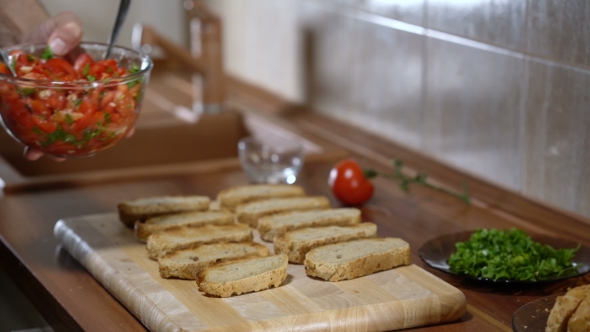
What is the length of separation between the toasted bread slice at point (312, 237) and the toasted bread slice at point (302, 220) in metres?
0.03

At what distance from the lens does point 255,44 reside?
109 inches

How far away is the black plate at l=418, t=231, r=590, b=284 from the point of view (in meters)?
1.31

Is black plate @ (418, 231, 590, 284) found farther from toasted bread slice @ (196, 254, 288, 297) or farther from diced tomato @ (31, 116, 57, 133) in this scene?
diced tomato @ (31, 116, 57, 133)

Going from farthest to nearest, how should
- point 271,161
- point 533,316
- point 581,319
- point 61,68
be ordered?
point 271,161 → point 61,68 → point 533,316 → point 581,319

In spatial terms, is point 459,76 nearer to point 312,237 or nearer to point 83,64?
point 312,237

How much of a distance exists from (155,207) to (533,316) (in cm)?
75

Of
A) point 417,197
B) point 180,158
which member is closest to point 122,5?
point 417,197

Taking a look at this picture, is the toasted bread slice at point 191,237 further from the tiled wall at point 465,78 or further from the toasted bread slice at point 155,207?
the tiled wall at point 465,78

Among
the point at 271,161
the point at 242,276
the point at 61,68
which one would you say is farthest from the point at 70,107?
the point at 271,161

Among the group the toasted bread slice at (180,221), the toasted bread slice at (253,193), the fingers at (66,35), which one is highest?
the fingers at (66,35)

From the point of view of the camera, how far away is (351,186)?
1724 mm

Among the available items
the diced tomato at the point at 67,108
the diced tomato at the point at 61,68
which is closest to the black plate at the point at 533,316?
the diced tomato at the point at 67,108

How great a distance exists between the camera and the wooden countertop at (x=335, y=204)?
128 centimetres

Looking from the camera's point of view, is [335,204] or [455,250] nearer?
A: [455,250]
